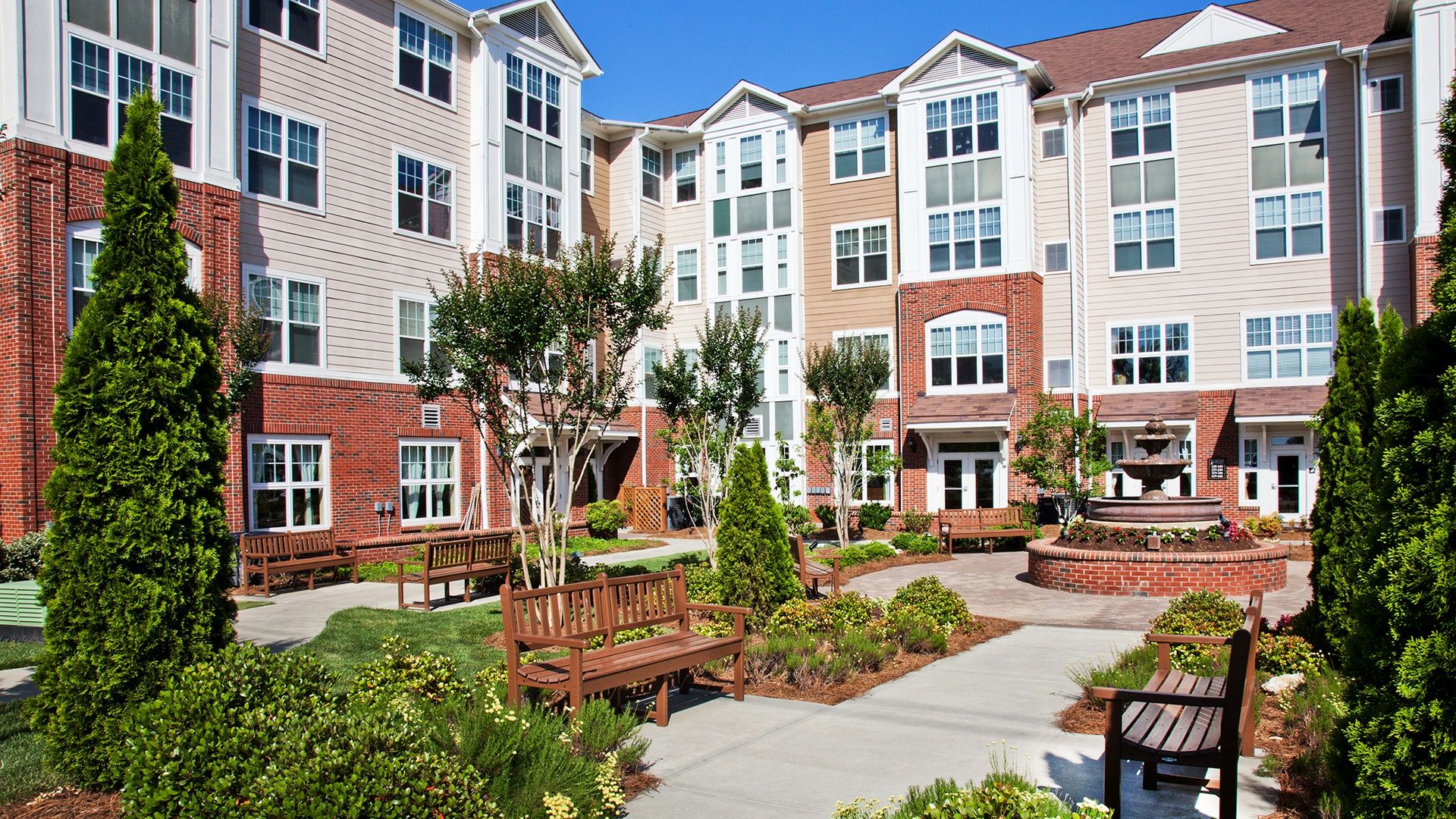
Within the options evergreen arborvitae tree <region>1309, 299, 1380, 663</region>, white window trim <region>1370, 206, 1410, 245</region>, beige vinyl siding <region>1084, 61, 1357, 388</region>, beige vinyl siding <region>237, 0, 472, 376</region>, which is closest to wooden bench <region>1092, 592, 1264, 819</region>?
evergreen arborvitae tree <region>1309, 299, 1380, 663</region>

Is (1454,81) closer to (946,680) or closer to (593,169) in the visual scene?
(946,680)

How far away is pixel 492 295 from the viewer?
12.9 metres

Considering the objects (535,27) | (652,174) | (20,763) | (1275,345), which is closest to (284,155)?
(535,27)

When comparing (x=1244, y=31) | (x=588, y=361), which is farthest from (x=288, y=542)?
(x=1244, y=31)

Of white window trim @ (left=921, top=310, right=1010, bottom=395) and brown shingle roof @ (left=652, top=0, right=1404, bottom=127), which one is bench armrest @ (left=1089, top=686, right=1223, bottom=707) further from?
brown shingle roof @ (left=652, top=0, right=1404, bottom=127)

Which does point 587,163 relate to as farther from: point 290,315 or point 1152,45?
point 1152,45

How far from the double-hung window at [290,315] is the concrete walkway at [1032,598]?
39.2 feet

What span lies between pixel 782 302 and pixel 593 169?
23.9 ft

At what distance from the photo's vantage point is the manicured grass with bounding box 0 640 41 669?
9.91 metres

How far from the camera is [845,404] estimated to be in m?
24.4

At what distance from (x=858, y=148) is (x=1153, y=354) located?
A: 34.4ft

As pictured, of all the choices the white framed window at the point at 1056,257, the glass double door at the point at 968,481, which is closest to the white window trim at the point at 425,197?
the glass double door at the point at 968,481

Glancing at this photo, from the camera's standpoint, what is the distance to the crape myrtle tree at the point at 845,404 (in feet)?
79.6

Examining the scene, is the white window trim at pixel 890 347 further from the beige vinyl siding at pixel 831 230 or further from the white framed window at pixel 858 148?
the white framed window at pixel 858 148
